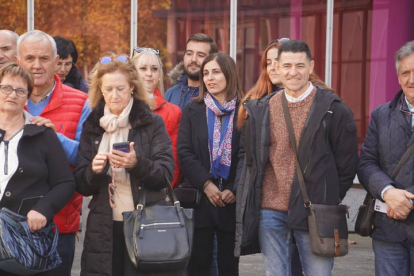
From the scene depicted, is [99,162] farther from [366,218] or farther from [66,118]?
[366,218]

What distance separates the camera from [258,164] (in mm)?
5141

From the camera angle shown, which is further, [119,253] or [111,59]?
[111,59]

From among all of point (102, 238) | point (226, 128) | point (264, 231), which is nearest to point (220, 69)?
point (226, 128)

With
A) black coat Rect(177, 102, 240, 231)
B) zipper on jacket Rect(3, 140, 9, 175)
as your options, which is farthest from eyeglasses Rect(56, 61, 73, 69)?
zipper on jacket Rect(3, 140, 9, 175)

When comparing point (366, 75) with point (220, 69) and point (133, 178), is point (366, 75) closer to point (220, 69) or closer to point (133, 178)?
point (220, 69)

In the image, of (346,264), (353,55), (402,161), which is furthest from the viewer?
(353,55)

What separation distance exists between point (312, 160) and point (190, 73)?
2.14 meters

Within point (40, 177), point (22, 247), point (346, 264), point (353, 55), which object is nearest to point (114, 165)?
point (40, 177)

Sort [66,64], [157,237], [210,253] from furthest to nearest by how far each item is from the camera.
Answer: [66,64] → [210,253] → [157,237]

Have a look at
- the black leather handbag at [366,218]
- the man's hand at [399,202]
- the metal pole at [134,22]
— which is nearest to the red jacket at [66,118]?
the black leather handbag at [366,218]

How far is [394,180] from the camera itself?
490 centimetres

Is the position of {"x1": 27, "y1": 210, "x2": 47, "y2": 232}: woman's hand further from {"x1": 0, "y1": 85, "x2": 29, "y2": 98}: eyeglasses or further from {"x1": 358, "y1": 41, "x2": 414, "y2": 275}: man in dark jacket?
{"x1": 358, "y1": 41, "x2": 414, "y2": 275}: man in dark jacket

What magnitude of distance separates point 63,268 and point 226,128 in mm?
1872

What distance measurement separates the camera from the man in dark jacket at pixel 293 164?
4973 millimetres
